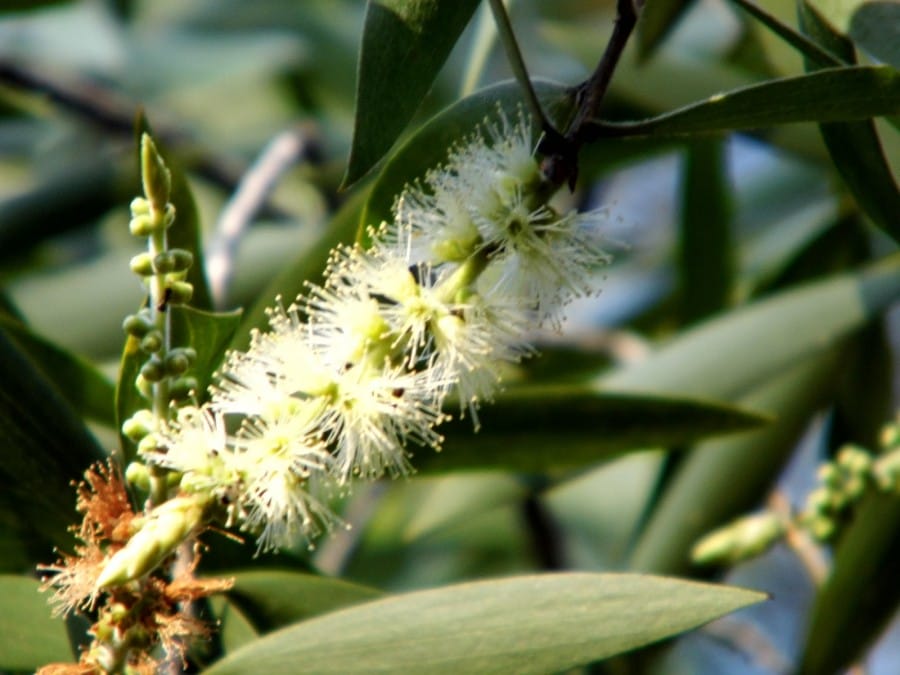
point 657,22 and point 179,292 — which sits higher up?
point 657,22

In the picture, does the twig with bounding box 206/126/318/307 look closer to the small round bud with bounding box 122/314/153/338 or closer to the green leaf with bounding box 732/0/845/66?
the small round bud with bounding box 122/314/153/338

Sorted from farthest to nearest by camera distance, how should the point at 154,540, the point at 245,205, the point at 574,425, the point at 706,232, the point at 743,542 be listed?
the point at 706,232, the point at 245,205, the point at 743,542, the point at 574,425, the point at 154,540

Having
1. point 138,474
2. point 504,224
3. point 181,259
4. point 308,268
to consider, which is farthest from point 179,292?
point 308,268

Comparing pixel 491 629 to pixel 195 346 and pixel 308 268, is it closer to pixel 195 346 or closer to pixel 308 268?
pixel 195 346

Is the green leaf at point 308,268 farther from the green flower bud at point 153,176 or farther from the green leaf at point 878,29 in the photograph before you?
the green leaf at point 878,29

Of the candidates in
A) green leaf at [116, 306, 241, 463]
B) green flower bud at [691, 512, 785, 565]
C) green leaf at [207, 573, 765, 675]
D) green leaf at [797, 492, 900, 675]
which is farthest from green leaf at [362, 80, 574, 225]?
green leaf at [797, 492, 900, 675]

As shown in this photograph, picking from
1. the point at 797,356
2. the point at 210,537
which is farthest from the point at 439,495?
the point at 210,537

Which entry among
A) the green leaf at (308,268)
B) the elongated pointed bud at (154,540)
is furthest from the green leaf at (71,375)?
→ the elongated pointed bud at (154,540)
